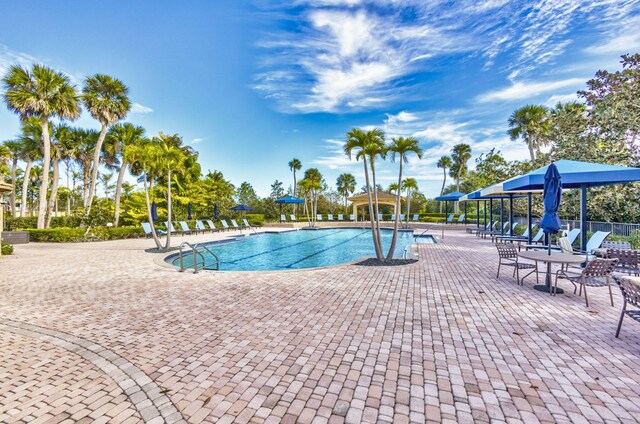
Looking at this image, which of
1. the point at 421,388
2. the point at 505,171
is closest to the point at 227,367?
the point at 421,388

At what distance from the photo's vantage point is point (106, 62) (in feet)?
64.2

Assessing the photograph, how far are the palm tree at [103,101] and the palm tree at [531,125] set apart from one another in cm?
3373

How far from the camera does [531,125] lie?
25.4 metres

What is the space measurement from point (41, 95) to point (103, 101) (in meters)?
3.86

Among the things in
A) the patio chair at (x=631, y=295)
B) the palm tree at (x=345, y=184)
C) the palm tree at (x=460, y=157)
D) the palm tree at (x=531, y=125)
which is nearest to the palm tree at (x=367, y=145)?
the patio chair at (x=631, y=295)

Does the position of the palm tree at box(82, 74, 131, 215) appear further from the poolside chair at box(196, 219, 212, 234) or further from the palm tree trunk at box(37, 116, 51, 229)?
the poolside chair at box(196, 219, 212, 234)

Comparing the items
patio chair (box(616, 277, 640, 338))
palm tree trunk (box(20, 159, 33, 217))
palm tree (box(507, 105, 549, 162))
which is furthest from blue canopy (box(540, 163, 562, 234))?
palm tree trunk (box(20, 159, 33, 217))

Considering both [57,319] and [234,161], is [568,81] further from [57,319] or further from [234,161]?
[234,161]

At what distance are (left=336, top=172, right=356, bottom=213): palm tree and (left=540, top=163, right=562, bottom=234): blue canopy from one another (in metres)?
44.5

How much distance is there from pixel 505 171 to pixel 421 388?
1003 inches

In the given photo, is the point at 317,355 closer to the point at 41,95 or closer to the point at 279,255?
the point at 279,255

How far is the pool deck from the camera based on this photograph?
233 centimetres

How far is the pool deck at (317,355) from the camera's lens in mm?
2326

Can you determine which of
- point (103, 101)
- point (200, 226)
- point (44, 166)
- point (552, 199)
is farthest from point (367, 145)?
point (103, 101)
